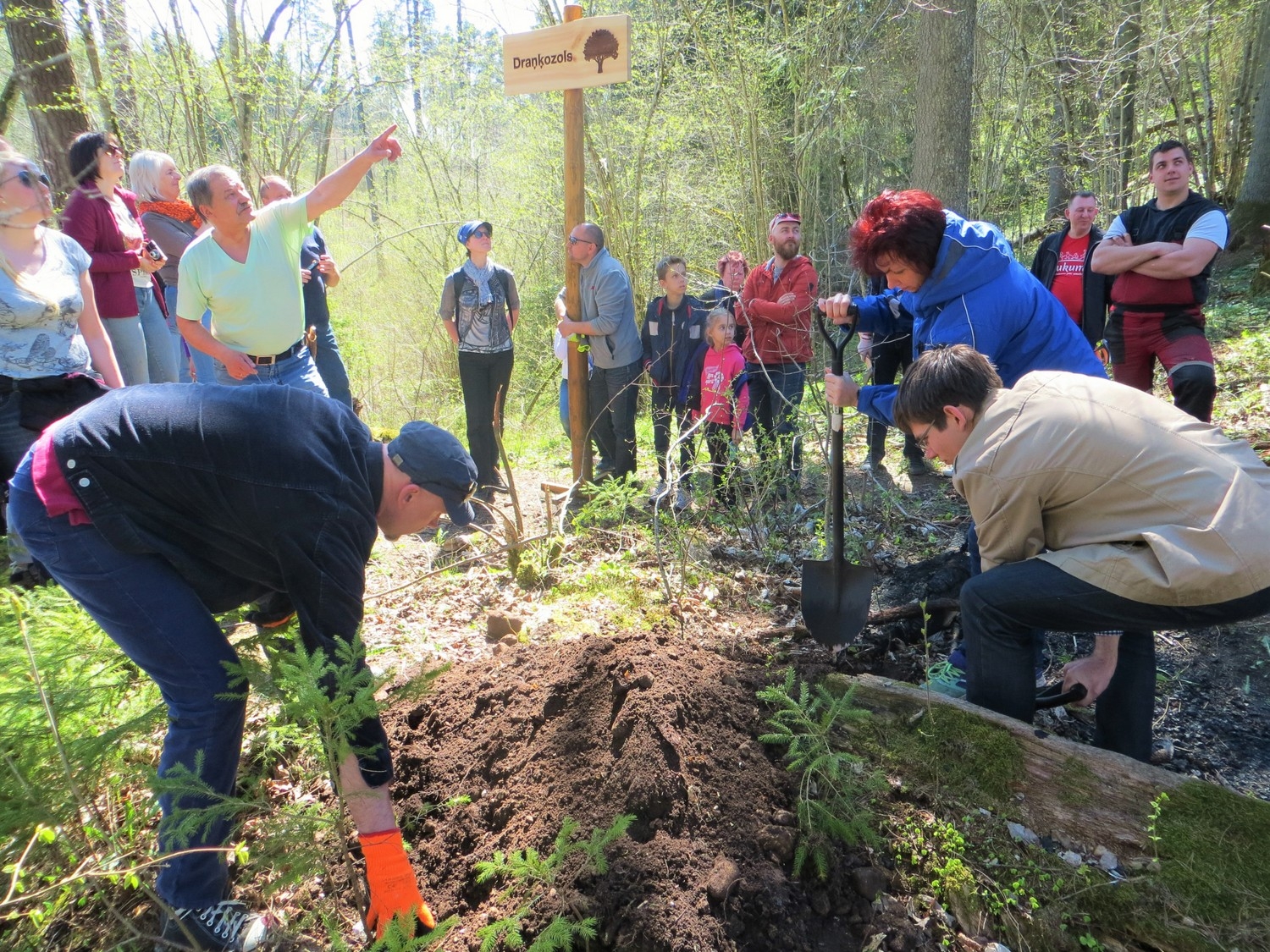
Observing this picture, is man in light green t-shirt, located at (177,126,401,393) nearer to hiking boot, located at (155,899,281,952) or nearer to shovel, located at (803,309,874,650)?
hiking boot, located at (155,899,281,952)

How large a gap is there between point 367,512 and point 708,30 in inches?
282

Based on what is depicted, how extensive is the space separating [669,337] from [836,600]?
9.41 feet

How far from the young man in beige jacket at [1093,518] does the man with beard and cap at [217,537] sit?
4.96ft

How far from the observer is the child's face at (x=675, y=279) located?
540cm

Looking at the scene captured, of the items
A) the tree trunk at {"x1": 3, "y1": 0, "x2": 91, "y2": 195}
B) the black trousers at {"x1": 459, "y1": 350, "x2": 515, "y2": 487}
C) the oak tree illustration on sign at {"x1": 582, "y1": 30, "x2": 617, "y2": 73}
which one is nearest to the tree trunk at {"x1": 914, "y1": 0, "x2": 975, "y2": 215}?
the oak tree illustration on sign at {"x1": 582, "y1": 30, "x2": 617, "y2": 73}

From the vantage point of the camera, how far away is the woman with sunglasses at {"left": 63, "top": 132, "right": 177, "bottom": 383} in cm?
433

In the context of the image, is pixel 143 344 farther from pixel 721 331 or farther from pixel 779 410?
pixel 779 410

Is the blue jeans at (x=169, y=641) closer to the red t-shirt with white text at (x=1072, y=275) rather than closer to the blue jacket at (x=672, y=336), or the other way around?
the blue jacket at (x=672, y=336)

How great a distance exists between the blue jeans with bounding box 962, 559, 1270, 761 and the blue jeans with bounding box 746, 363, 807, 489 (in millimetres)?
2046

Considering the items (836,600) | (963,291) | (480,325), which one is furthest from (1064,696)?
(480,325)

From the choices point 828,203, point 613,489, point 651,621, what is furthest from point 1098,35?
point 651,621

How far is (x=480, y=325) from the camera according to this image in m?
5.44

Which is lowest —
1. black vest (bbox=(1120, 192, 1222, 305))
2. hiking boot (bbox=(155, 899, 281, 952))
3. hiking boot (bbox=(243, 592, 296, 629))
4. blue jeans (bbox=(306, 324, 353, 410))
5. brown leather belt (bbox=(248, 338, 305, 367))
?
hiking boot (bbox=(155, 899, 281, 952))

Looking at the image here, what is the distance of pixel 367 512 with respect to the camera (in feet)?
6.17
